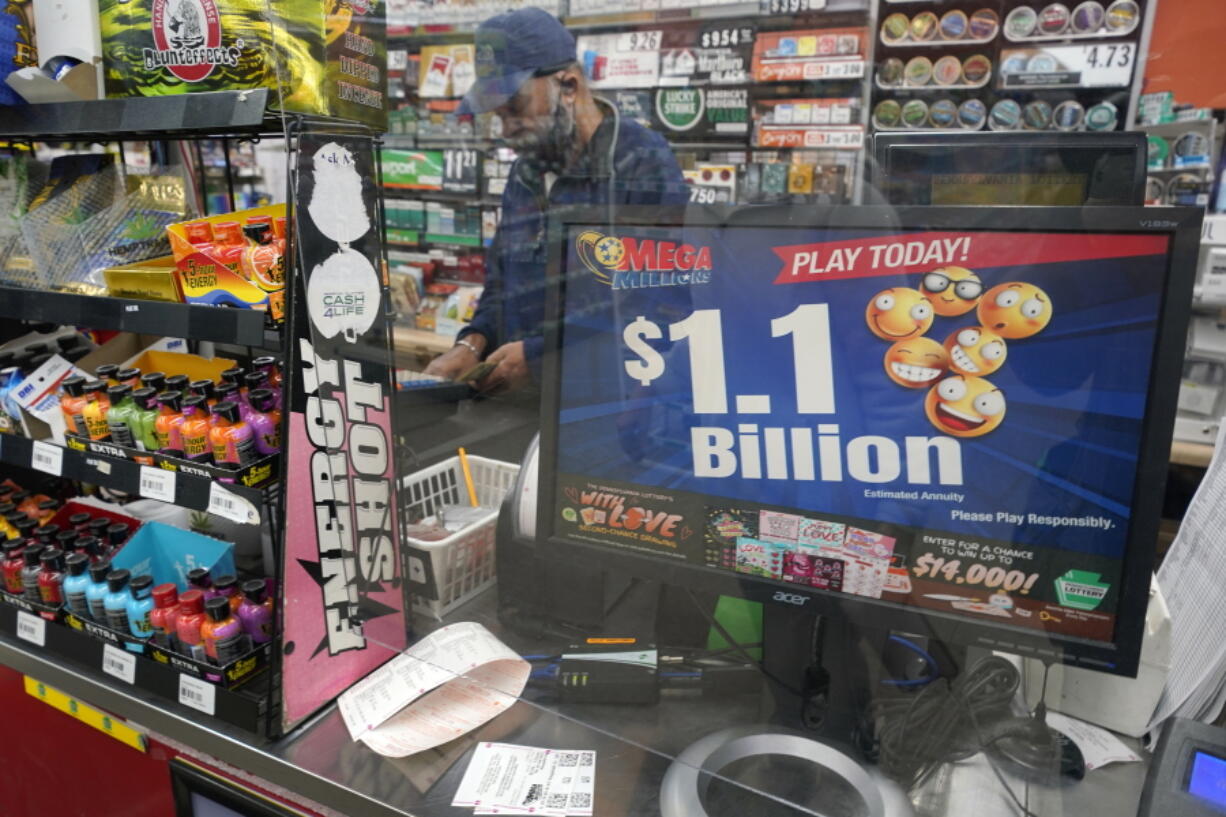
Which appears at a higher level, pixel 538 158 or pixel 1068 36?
pixel 1068 36

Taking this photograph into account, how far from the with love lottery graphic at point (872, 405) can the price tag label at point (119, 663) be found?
2.59 feet

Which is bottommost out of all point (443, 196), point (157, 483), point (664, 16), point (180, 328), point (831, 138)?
point (157, 483)

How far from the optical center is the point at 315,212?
104cm

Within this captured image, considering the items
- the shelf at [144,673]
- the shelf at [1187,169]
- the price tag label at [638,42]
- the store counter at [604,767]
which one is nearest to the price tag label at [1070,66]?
the shelf at [1187,169]

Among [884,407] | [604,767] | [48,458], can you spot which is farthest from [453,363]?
[884,407]

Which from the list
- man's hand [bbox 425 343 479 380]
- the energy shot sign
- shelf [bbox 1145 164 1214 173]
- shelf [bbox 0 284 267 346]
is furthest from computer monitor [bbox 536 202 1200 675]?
shelf [bbox 1145 164 1214 173]

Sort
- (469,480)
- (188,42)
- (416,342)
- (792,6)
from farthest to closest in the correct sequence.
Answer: (792,6) < (416,342) < (469,480) < (188,42)

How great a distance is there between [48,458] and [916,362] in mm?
1414

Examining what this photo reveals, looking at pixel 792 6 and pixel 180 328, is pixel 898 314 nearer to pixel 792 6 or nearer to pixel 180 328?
pixel 180 328

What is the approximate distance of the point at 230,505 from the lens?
1.11 metres

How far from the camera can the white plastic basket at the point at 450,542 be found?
1.26 meters

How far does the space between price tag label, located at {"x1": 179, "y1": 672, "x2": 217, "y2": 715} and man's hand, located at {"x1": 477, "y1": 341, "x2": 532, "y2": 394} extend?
0.66 m

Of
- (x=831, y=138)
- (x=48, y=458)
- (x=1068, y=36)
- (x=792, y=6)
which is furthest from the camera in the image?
(x=831, y=138)

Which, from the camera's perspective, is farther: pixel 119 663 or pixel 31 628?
pixel 31 628
